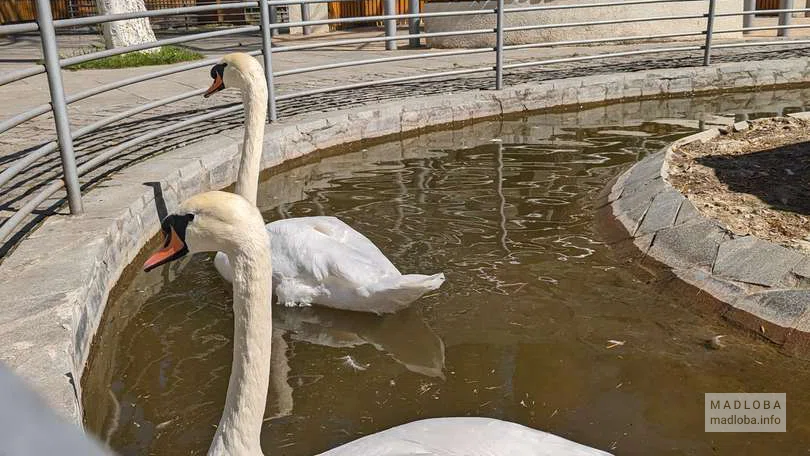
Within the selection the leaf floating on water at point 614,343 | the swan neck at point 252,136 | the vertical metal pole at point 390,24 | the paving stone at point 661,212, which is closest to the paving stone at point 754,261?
the paving stone at point 661,212

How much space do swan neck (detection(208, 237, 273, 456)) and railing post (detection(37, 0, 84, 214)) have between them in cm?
263

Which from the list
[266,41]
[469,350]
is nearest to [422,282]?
[469,350]

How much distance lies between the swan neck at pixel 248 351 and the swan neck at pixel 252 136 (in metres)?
2.23

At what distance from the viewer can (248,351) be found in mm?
2193

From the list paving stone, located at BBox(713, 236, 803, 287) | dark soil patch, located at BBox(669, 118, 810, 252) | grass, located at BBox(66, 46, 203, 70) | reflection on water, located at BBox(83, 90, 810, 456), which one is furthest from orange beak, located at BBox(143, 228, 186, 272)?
grass, located at BBox(66, 46, 203, 70)

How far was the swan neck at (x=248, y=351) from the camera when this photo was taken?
85.7 inches

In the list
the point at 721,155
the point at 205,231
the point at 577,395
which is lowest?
the point at 577,395

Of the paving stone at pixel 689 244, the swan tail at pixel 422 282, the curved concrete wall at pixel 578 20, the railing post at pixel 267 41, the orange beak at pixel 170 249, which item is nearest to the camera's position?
the orange beak at pixel 170 249

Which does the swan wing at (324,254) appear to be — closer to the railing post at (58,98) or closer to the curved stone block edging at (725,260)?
the railing post at (58,98)

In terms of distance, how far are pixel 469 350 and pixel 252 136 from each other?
176 centimetres

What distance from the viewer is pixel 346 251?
396cm

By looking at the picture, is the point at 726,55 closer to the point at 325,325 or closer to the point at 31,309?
the point at 325,325

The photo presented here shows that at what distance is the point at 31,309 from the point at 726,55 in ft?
37.7

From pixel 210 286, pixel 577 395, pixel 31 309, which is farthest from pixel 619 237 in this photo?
pixel 31 309
